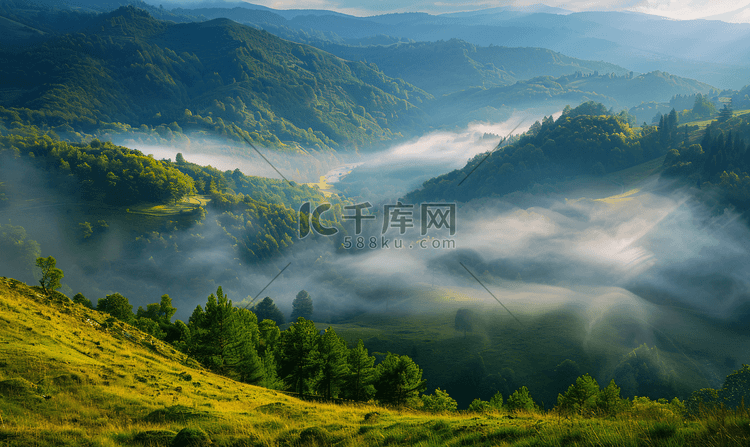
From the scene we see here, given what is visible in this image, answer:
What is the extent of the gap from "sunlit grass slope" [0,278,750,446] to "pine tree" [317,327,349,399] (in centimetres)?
1690

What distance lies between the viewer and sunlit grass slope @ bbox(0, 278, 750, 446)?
11617 mm

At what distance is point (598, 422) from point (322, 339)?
132 ft

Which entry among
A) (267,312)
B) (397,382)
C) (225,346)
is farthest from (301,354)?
(267,312)

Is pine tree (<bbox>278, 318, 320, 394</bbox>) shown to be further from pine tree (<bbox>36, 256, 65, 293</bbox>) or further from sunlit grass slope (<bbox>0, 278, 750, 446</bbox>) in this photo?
pine tree (<bbox>36, 256, 65, 293</bbox>)

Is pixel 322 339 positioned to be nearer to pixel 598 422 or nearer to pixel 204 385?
pixel 204 385

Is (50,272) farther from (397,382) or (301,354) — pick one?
(397,382)

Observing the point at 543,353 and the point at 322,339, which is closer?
the point at 322,339

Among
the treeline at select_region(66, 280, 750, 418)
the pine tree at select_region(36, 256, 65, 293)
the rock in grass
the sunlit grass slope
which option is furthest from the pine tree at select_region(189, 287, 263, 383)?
the rock in grass

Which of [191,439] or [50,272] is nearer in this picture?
[191,439]

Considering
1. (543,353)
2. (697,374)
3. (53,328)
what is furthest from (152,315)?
(697,374)

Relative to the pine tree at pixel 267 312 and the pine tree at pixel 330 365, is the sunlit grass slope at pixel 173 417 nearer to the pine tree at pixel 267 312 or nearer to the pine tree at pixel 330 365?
the pine tree at pixel 330 365

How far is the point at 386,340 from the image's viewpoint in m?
170

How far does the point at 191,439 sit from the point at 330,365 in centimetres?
3431

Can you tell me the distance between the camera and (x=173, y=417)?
18.6 metres
